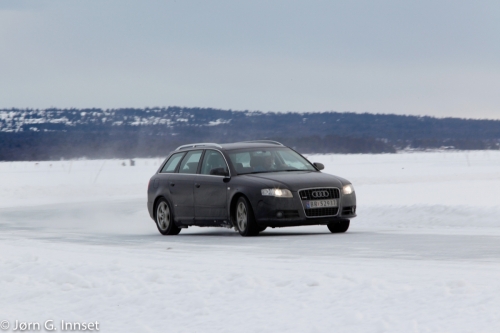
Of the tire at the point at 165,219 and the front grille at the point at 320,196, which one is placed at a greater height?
the front grille at the point at 320,196

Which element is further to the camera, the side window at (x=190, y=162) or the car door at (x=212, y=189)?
the side window at (x=190, y=162)

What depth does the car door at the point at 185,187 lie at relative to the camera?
17469 millimetres

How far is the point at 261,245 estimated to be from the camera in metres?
14.0

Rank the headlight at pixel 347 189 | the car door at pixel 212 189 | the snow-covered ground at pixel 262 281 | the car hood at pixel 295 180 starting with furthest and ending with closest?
the car door at pixel 212 189 < the headlight at pixel 347 189 < the car hood at pixel 295 180 < the snow-covered ground at pixel 262 281

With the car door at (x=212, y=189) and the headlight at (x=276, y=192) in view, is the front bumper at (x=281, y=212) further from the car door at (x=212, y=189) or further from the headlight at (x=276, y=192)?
the car door at (x=212, y=189)

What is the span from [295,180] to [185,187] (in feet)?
7.98

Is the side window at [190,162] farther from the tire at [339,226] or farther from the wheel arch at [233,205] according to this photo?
the tire at [339,226]

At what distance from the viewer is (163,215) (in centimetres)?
1825

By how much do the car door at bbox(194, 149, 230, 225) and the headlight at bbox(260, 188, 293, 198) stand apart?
0.94 metres

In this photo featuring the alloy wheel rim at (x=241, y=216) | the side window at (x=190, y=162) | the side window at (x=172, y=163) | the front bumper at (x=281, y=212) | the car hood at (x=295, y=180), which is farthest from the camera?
the side window at (x=172, y=163)

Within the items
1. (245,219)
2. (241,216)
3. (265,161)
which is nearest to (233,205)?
(241,216)

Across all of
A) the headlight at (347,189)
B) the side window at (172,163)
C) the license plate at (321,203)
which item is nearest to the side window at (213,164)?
the side window at (172,163)

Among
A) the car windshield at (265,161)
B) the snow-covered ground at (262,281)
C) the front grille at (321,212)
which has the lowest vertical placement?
the snow-covered ground at (262,281)

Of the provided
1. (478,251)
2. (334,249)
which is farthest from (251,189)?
(478,251)
